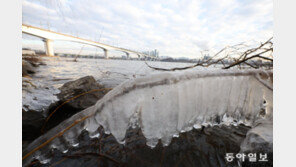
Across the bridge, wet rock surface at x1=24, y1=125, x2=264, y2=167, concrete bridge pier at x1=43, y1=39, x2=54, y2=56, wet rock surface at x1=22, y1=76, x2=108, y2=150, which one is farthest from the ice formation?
concrete bridge pier at x1=43, y1=39, x2=54, y2=56

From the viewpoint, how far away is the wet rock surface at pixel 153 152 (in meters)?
1.71

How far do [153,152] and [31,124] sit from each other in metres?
2.58

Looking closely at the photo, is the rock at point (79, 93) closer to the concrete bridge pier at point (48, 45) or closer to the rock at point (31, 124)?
the rock at point (31, 124)

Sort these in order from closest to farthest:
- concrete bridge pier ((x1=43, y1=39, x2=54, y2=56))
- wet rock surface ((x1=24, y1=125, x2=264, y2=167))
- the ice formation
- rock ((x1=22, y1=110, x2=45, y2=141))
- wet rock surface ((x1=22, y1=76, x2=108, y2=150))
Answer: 1. the ice formation
2. wet rock surface ((x1=24, y1=125, x2=264, y2=167))
3. rock ((x1=22, y1=110, x2=45, y2=141))
4. wet rock surface ((x1=22, y1=76, x2=108, y2=150))
5. concrete bridge pier ((x1=43, y1=39, x2=54, y2=56))

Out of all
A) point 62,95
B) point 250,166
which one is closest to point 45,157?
point 250,166

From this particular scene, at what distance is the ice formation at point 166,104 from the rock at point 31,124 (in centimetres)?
124

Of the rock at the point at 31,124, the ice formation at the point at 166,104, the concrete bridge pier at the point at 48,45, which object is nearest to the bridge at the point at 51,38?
the concrete bridge pier at the point at 48,45

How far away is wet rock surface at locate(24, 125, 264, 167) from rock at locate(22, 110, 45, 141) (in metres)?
0.90

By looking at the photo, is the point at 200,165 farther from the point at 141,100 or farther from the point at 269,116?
the point at 141,100

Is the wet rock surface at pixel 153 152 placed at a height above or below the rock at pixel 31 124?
below

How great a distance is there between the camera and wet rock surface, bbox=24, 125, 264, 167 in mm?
1715

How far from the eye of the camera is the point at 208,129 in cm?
255

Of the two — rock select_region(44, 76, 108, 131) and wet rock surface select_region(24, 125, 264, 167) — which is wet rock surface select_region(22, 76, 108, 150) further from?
wet rock surface select_region(24, 125, 264, 167)

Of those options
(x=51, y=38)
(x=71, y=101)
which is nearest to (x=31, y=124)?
(x=71, y=101)
